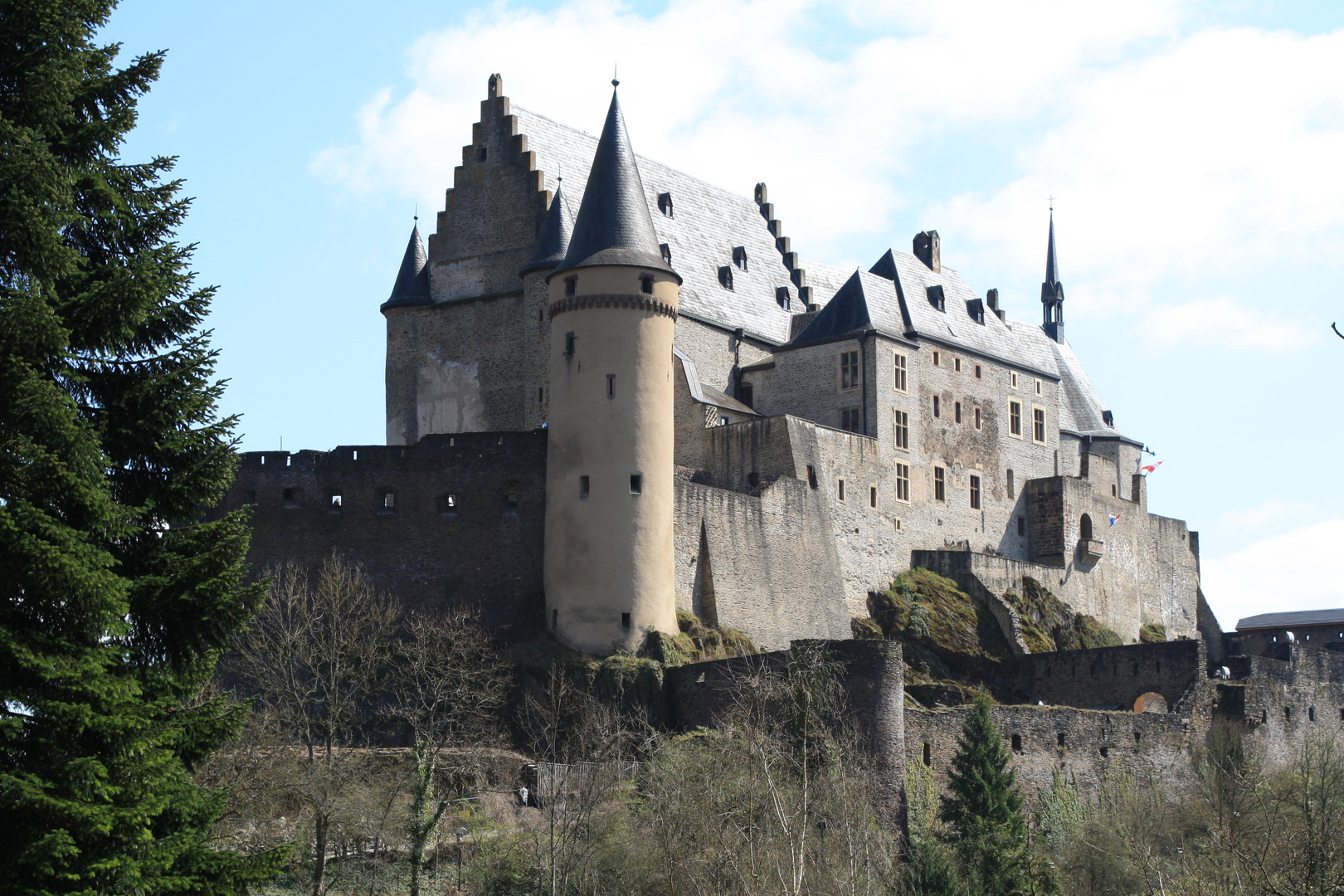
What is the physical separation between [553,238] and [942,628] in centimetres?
1659

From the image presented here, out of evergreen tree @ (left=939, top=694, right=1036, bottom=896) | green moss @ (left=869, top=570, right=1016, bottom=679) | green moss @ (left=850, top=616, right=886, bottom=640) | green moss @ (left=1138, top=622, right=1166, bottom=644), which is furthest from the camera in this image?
green moss @ (left=1138, top=622, right=1166, bottom=644)

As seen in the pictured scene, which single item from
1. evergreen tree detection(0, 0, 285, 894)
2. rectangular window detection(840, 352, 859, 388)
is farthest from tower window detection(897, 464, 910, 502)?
evergreen tree detection(0, 0, 285, 894)

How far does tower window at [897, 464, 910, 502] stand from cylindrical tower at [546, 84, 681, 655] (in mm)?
14794

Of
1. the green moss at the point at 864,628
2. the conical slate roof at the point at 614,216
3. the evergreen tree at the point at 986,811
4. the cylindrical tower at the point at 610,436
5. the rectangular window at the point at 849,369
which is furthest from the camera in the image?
the rectangular window at the point at 849,369

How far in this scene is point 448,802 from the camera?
33.6 meters

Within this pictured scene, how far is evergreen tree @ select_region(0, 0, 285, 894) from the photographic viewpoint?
56.8 feet

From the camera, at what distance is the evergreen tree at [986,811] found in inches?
1455

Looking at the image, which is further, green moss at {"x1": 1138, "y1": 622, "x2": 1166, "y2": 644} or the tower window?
green moss at {"x1": 1138, "y1": 622, "x2": 1166, "y2": 644}

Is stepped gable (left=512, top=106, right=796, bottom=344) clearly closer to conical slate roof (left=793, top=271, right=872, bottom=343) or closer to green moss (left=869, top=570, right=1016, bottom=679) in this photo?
conical slate roof (left=793, top=271, right=872, bottom=343)

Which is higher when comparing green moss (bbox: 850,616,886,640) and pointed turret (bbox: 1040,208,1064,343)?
pointed turret (bbox: 1040,208,1064,343)

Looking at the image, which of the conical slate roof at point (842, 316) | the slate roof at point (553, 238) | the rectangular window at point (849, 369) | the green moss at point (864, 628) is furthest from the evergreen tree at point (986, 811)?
the conical slate roof at point (842, 316)

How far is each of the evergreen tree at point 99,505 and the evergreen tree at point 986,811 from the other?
70.8 feet

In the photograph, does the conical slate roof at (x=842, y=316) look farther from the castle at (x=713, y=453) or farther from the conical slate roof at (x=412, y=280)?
the conical slate roof at (x=412, y=280)

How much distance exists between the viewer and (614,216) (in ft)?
156
